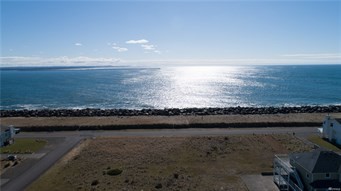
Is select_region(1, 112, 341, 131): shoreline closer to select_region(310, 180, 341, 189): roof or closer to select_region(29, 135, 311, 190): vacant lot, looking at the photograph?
select_region(29, 135, 311, 190): vacant lot

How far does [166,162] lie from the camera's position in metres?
40.7

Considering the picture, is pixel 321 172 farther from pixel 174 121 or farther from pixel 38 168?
pixel 174 121

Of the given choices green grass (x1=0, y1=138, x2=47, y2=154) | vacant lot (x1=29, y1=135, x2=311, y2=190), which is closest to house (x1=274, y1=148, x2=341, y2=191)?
vacant lot (x1=29, y1=135, x2=311, y2=190)

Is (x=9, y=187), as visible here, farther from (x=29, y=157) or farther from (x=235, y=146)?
(x=235, y=146)

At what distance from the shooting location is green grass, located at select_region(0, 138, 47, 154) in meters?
45.8

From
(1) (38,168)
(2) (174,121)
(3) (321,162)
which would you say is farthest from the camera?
(2) (174,121)

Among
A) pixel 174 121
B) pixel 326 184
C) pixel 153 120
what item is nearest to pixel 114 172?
pixel 326 184

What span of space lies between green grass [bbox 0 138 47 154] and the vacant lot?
645 centimetres

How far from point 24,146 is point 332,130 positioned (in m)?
46.8

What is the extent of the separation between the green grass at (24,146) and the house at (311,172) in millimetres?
33743

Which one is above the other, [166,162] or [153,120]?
[153,120]

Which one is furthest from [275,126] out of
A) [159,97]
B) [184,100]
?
[159,97]

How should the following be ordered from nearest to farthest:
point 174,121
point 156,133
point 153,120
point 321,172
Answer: point 321,172
point 156,133
point 174,121
point 153,120

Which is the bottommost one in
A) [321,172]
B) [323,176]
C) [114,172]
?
[114,172]
